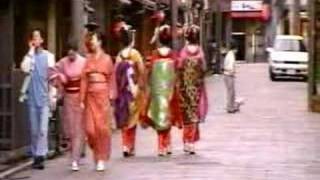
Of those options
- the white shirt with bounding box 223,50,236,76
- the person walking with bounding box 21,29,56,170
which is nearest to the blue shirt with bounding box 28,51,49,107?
the person walking with bounding box 21,29,56,170

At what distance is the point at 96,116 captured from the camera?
12812 millimetres

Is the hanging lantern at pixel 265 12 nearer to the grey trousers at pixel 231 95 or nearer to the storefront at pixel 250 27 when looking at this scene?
the storefront at pixel 250 27

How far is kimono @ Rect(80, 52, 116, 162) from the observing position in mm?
12805

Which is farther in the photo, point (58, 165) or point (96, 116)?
point (58, 165)

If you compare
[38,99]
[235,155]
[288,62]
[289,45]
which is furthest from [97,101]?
[289,45]

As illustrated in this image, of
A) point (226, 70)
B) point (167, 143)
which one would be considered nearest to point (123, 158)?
point (167, 143)

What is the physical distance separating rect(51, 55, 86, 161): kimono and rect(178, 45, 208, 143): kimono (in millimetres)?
2075

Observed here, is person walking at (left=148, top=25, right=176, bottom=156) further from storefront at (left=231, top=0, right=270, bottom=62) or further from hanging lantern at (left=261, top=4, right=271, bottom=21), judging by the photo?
hanging lantern at (left=261, top=4, right=271, bottom=21)

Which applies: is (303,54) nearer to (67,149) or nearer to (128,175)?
(67,149)

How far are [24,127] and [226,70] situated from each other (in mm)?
10808

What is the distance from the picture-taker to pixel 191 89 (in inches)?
585

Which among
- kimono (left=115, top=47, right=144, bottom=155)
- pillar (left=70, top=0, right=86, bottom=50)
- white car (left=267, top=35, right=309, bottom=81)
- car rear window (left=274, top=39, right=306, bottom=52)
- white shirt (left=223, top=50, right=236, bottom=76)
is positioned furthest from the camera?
car rear window (left=274, top=39, right=306, bottom=52)

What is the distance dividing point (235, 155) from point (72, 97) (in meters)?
2.85

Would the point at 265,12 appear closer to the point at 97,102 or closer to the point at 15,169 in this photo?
the point at 97,102
